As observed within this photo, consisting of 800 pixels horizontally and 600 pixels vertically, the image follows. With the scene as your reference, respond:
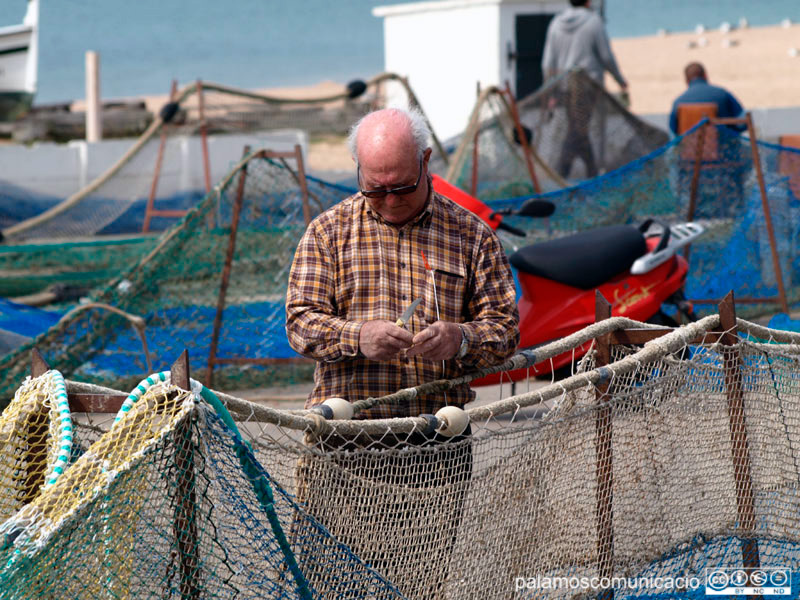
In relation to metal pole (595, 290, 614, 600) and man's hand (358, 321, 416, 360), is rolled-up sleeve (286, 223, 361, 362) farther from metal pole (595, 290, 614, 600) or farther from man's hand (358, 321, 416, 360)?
metal pole (595, 290, 614, 600)

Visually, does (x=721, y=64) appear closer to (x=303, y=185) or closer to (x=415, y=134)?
(x=303, y=185)

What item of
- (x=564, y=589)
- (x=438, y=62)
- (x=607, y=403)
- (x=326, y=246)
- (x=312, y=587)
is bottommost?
(x=564, y=589)

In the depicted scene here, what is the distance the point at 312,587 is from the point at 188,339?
455 centimetres

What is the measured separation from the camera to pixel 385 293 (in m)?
3.20

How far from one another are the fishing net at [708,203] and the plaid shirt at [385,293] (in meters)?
4.61

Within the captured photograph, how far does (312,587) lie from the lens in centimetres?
262

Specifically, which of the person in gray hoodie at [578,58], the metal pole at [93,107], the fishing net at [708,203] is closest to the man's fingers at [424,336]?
the fishing net at [708,203]

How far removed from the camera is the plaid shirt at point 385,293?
3.19m

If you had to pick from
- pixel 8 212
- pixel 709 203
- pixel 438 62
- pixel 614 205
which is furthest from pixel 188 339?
pixel 438 62

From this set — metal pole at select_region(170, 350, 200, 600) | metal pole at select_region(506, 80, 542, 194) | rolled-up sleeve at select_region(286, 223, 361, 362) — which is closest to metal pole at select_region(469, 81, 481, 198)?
metal pole at select_region(506, 80, 542, 194)

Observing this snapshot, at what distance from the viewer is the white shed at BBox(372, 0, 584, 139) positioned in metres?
18.3

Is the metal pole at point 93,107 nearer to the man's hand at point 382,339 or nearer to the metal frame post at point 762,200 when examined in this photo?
the metal frame post at point 762,200

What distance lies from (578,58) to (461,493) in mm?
10504

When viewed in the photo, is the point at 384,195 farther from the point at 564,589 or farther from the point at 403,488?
the point at 564,589
